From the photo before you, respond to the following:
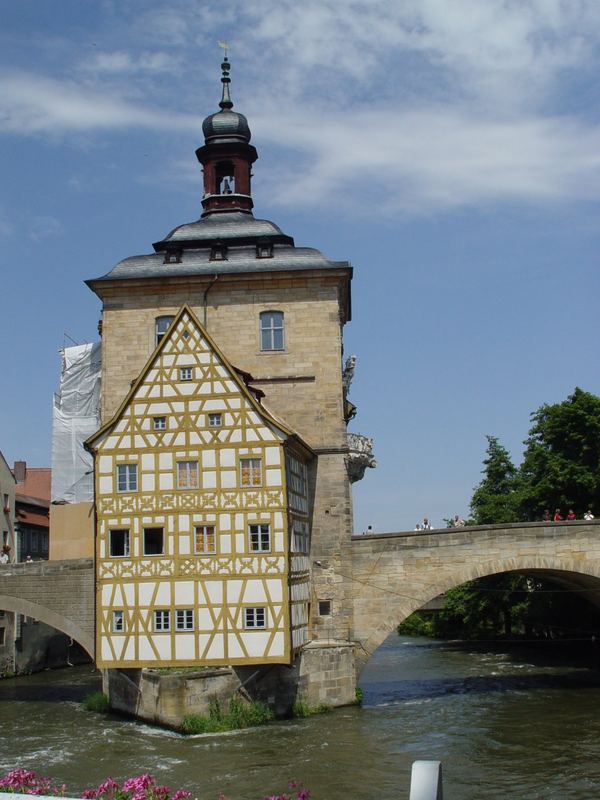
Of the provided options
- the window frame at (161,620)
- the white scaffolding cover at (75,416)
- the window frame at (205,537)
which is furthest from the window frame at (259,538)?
the white scaffolding cover at (75,416)

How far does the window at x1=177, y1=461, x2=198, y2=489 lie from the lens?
79.4 feet

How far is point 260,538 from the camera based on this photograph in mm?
23781

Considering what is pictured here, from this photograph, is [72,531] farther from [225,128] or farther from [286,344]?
[225,128]

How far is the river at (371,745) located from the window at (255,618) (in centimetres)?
229

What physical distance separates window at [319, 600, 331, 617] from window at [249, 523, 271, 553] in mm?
3984

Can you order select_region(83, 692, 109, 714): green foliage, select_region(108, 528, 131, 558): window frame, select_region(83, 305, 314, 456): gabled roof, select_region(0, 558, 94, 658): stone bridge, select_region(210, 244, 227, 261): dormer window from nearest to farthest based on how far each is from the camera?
select_region(83, 305, 314, 456): gabled roof < select_region(108, 528, 131, 558): window frame < select_region(83, 692, 109, 714): green foliage < select_region(0, 558, 94, 658): stone bridge < select_region(210, 244, 227, 261): dormer window

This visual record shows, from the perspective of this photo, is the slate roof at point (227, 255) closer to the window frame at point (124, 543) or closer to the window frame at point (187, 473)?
the window frame at point (187, 473)

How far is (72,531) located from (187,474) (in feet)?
42.9

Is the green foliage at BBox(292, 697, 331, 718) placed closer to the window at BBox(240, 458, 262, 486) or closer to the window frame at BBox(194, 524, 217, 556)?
the window frame at BBox(194, 524, 217, 556)

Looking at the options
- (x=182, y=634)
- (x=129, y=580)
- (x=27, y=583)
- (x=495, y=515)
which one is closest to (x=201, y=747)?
(x=182, y=634)

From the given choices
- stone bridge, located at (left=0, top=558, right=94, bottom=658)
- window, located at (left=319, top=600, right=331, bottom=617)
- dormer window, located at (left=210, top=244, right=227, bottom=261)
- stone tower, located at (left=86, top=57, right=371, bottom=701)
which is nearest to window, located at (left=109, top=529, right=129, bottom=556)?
stone bridge, located at (left=0, top=558, right=94, bottom=658)

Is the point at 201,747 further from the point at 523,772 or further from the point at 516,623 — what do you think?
the point at 516,623

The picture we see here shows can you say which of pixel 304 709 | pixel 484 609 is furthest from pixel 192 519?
pixel 484 609

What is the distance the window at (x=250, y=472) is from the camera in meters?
24.0
